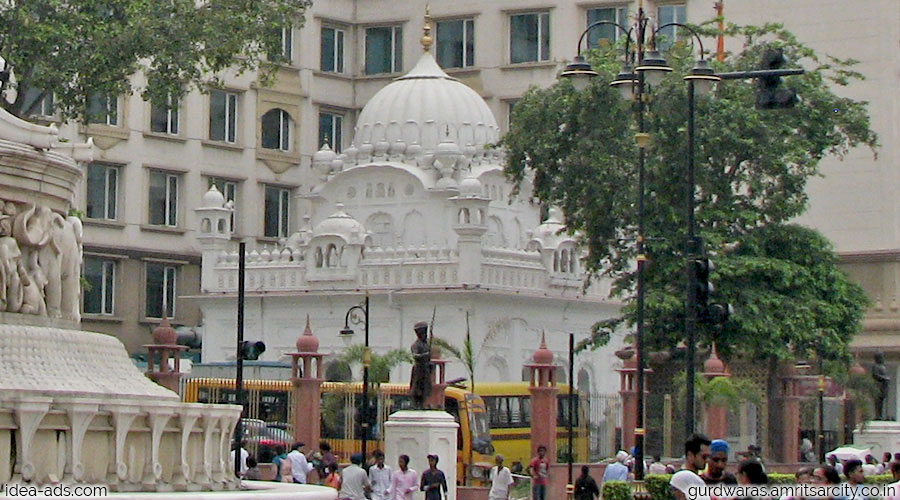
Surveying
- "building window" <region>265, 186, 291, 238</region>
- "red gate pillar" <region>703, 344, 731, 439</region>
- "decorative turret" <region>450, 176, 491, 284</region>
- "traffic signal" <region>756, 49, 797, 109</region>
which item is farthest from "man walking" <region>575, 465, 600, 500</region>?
"building window" <region>265, 186, 291, 238</region>

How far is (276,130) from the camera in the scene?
63.0 meters

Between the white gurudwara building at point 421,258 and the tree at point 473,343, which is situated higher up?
the white gurudwara building at point 421,258

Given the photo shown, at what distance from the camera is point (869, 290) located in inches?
2218

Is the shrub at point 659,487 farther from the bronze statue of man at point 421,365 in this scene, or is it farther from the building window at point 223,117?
the building window at point 223,117

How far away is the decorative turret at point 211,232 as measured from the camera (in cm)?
5347

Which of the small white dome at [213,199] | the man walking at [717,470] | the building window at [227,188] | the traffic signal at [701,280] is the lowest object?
the man walking at [717,470]

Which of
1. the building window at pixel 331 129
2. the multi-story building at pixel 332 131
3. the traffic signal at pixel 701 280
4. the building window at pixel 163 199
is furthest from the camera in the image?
the building window at pixel 331 129

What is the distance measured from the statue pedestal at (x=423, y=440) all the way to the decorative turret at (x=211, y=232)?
20.2 meters

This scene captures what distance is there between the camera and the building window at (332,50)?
64688 millimetres

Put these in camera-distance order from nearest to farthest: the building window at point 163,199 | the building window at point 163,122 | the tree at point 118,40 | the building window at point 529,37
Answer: the tree at point 118,40 → the building window at point 163,122 → the building window at point 163,199 → the building window at point 529,37

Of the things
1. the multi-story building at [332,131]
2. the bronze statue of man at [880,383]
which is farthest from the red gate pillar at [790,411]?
the multi-story building at [332,131]

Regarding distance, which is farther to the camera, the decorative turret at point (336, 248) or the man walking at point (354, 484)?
the decorative turret at point (336, 248)

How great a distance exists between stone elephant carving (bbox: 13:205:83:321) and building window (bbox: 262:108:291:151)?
3977 centimetres

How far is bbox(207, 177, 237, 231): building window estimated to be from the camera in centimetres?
6088
